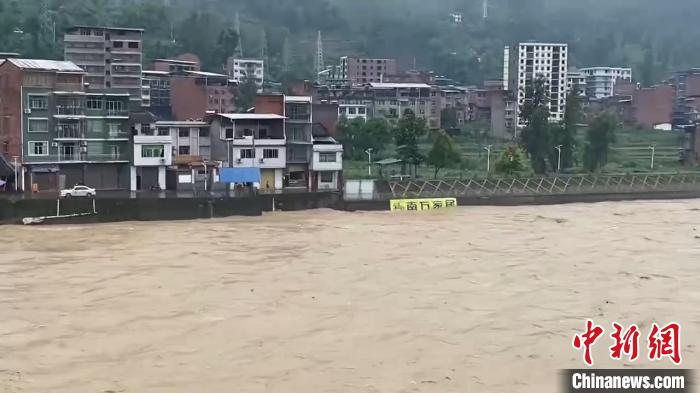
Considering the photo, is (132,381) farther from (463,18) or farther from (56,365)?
(463,18)

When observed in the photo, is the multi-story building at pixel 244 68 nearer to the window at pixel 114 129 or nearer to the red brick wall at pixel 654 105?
the red brick wall at pixel 654 105

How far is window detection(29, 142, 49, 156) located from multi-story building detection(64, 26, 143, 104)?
10.4 m

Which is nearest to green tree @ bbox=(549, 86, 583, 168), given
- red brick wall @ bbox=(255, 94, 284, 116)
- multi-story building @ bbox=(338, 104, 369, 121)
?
multi-story building @ bbox=(338, 104, 369, 121)

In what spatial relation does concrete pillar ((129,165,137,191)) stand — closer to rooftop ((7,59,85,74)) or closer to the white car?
the white car

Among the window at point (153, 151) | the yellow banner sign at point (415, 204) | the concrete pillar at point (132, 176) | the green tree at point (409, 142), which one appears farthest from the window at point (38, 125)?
the green tree at point (409, 142)

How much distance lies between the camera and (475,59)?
70.4 meters

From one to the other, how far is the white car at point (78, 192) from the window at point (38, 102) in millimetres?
2282

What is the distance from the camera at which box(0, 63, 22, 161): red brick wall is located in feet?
68.6

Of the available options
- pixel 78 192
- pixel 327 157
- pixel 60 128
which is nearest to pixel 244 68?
pixel 327 157

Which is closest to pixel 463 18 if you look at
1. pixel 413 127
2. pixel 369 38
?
pixel 369 38

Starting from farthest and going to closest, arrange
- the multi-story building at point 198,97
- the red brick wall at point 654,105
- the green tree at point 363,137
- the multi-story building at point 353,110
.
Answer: the red brick wall at point 654,105 < the multi-story building at point 353,110 < the multi-story building at point 198,97 < the green tree at point 363,137

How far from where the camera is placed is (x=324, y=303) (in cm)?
1016

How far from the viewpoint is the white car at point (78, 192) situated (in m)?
19.7

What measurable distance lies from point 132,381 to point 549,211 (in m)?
16.7
